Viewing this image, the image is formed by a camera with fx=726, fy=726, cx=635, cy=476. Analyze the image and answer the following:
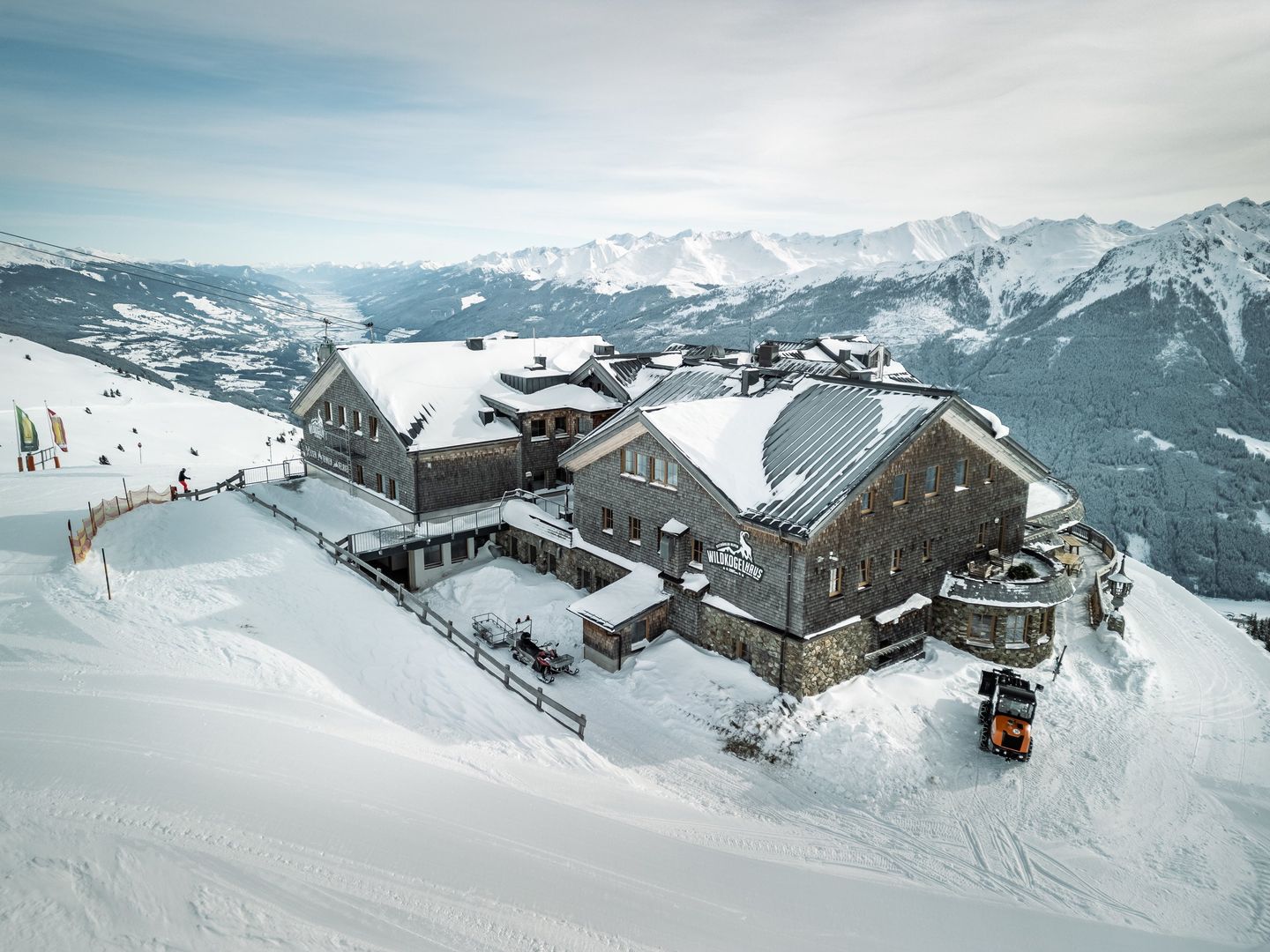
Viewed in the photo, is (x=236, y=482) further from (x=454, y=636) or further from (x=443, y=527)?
(x=454, y=636)

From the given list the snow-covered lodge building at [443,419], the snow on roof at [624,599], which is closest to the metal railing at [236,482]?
the snow-covered lodge building at [443,419]

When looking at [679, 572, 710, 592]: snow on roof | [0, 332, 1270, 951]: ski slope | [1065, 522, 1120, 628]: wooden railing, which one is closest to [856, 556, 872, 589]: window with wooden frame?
[0, 332, 1270, 951]: ski slope

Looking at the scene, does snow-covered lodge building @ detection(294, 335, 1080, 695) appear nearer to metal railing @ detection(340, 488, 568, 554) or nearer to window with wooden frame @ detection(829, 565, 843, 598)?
window with wooden frame @ detection(829, 565, 843, 598)

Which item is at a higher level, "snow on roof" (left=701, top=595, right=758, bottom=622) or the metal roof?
the metal roof

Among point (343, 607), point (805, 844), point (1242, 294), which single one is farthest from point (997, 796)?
point (1242, 294)

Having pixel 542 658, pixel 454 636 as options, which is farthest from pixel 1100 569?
pixel 454 636

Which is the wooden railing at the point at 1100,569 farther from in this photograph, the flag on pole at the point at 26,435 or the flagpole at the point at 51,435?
the flag on pole at the point at 26,435
